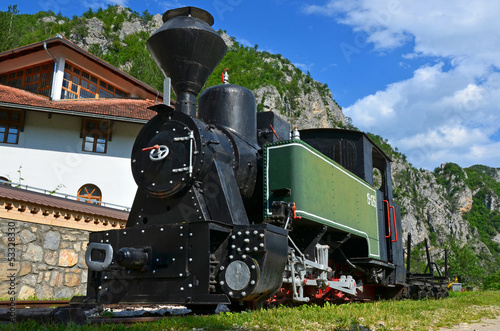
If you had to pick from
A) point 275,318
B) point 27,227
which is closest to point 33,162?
point 27,227

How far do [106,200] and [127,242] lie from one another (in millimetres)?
12816

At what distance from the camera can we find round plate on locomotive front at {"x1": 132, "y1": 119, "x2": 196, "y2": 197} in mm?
5012

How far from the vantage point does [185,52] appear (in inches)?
221

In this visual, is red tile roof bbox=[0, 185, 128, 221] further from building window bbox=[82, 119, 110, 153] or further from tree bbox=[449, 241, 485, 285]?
tree bbox=[449, 241, 485, 285]

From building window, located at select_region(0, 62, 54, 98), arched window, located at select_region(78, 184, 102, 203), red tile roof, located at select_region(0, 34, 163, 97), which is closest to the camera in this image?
arched window, located at select_region(78, 184, 102, 203)

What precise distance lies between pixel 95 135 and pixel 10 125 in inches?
118

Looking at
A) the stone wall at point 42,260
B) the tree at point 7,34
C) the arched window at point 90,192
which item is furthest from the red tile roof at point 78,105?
the tree at point 7,34

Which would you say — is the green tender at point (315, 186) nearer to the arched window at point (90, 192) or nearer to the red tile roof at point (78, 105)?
the red tile roof at point (78, 105)

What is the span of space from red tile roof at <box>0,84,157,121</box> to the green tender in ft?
34.3

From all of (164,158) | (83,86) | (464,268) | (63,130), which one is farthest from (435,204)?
(164,158)

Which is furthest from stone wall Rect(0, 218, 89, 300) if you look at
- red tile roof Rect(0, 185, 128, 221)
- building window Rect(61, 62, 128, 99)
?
building window Rect(61, 62, 128, 99)

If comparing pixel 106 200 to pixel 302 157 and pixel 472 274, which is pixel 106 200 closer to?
pixel 302 157

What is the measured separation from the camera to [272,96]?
235ft

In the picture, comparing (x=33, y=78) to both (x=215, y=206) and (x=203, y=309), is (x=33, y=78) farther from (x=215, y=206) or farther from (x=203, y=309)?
(x=215, y=206)
